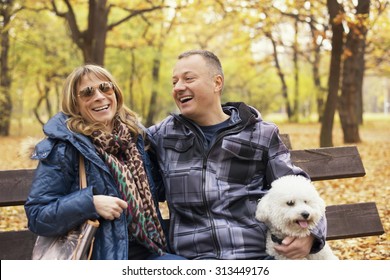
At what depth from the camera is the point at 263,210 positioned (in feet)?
9.75

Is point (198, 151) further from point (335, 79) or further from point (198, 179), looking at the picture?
point (335, 79)

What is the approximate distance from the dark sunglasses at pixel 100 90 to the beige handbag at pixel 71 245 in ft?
2.58

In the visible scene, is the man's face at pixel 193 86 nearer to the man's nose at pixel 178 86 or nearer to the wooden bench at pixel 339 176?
the man's nose at pixel 178 86

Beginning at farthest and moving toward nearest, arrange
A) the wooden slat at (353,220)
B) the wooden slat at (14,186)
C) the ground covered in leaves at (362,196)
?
1. the ground covered in leaves at (362,196)
2. the wooden slat at (353,220)
3. the wooden slat at (14,186)

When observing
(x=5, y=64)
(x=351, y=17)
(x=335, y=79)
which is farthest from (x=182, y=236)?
(x=5, y=64)

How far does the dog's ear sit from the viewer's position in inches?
117

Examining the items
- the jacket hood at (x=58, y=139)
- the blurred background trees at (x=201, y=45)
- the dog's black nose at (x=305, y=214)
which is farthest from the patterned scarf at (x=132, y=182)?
the blurred background trees at (x=201, y=45)

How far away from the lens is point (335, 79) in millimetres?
13188

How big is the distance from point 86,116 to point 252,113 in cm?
110

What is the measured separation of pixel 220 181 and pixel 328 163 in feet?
3.48

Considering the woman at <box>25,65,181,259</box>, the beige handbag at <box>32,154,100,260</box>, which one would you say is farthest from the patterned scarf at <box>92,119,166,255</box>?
the beige handbag at <box>32,154,100,260</box>

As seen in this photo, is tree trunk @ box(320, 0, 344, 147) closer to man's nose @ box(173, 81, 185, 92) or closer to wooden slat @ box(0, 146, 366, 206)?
wooden slat @ box(0, 146, 366, 206)

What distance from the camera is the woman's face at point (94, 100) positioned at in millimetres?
3027

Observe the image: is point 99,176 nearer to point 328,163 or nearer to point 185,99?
point 185,99
